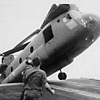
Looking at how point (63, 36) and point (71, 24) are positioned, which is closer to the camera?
point (71, 24)

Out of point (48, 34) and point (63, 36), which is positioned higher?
point (48, 34)

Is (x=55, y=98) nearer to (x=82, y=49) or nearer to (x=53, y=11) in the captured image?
(x=82, y=49)

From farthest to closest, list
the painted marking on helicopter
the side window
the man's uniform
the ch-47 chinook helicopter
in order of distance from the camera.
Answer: the side window, the painted marking on helicopter, the ch-47 chinook helicopter, the man's uniform

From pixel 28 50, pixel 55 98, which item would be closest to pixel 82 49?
pixel 28 50

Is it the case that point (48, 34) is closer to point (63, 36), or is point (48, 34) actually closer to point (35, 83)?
point (63, 36)

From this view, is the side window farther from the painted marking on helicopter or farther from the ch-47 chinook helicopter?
the painted marking on helicopter

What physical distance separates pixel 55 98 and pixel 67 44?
238 inches

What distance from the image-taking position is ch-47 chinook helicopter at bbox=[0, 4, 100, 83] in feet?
59.3

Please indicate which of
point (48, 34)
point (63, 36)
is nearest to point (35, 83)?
point (63, 36)

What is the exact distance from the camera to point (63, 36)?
18547 millimetres

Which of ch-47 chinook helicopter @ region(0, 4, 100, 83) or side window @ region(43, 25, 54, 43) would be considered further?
side window @ region(43, 25, 54, 43)

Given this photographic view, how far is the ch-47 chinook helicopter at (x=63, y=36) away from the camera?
18.1 meters

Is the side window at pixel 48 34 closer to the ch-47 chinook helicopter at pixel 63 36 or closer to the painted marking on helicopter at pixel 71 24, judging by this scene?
the ch-47 chinook helicopter at pixel 63 36

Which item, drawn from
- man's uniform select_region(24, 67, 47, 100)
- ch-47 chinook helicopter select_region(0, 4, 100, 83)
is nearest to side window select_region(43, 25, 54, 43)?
ch-47 chinook helicopter select_region(0, 4, 100, 83)
